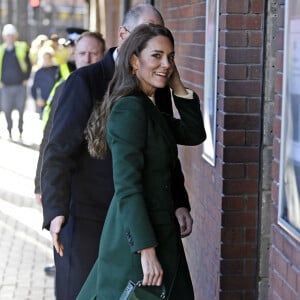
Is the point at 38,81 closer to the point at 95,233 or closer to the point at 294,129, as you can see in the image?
the point at 95,233

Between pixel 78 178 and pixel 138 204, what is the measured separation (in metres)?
1.07

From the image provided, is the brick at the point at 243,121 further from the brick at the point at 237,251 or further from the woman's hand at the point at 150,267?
the woman's hand at the point at 150,267

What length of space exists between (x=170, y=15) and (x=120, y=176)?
12.0 feet

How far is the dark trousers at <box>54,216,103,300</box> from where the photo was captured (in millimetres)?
4422

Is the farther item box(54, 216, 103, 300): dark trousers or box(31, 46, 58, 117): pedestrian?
box(31, 46, 58, 117): pedestrian

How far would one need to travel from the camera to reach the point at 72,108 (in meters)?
4.25

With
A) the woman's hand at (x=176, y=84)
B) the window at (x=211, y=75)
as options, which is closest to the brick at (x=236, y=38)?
the window at (x=211, y=75)

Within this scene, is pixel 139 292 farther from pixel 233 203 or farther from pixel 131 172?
pixel 233 203

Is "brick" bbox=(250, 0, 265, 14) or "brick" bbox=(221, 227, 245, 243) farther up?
"brick" bbox=(250, 0, 265, 14)

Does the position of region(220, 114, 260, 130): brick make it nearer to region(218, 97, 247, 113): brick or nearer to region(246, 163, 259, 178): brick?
region(218, 97, 247, 113): brick

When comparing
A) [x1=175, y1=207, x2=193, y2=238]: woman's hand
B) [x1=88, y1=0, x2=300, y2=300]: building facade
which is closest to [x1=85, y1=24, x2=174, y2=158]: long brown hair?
[x1=175, y1=207, x2=193, y2=238]: woman's hand

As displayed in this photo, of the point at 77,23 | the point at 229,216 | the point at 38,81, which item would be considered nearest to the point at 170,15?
the point at 229,216

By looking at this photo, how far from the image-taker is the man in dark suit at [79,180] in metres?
4.18

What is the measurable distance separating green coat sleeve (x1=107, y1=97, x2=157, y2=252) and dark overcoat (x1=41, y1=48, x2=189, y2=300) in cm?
74
